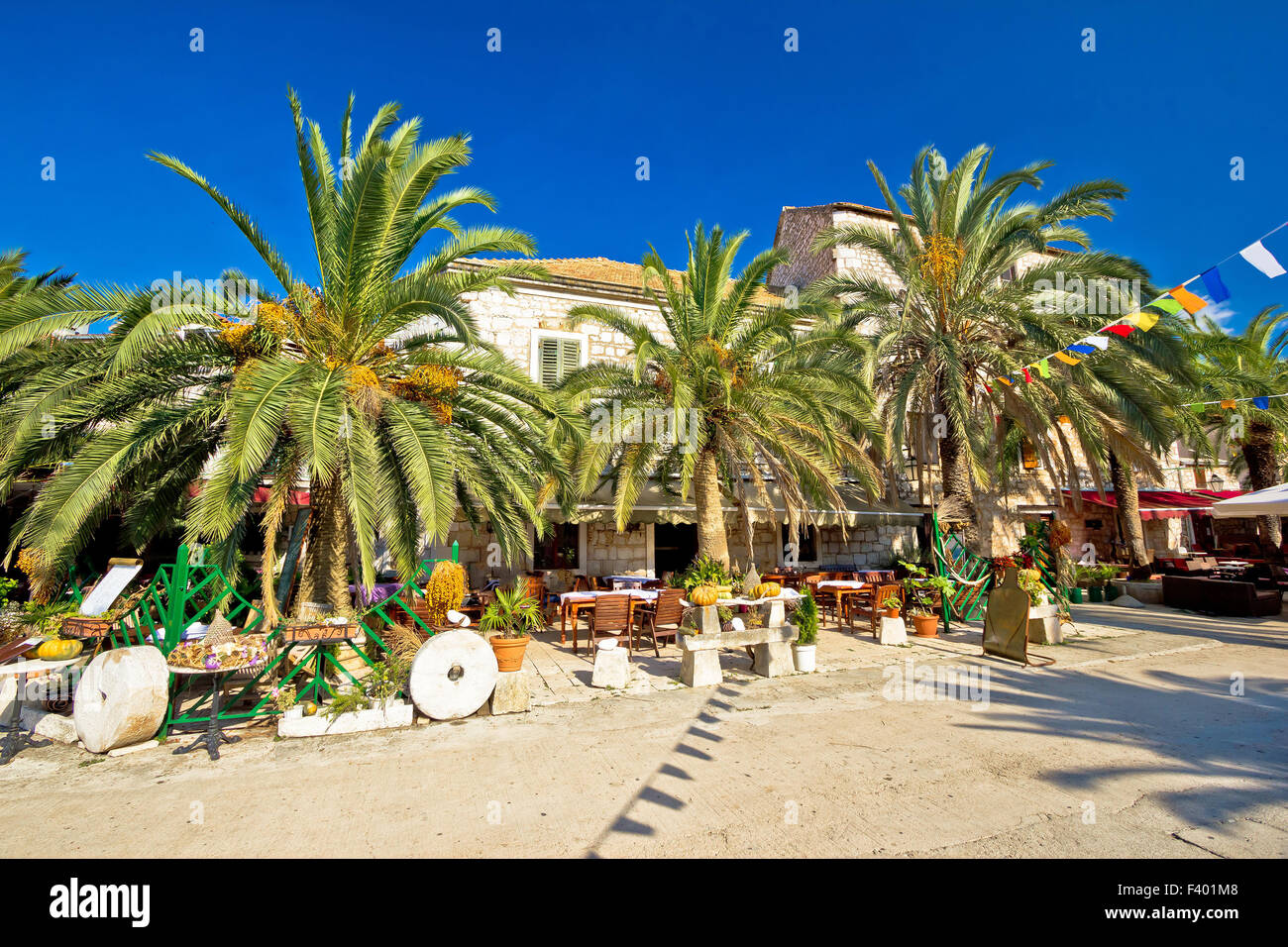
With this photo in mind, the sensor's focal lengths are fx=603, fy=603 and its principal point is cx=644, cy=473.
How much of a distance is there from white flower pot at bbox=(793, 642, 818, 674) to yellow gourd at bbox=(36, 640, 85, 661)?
28.0 ft

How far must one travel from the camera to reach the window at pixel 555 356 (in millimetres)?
14656

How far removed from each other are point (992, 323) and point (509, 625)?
38.4 ft

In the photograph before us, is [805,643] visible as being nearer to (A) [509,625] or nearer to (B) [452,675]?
(A) [509,625]

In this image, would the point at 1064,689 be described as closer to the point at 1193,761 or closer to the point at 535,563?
the point at 1193,761

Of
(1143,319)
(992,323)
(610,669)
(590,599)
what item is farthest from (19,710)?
(992,323)

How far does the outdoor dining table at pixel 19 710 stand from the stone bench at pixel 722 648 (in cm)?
655

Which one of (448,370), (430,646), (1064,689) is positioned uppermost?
(448,370)

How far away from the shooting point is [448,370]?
7.72 m

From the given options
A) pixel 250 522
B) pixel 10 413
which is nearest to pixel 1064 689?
pixel 10 413

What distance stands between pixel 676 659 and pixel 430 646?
4094 mm

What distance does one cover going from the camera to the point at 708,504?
1032cm
